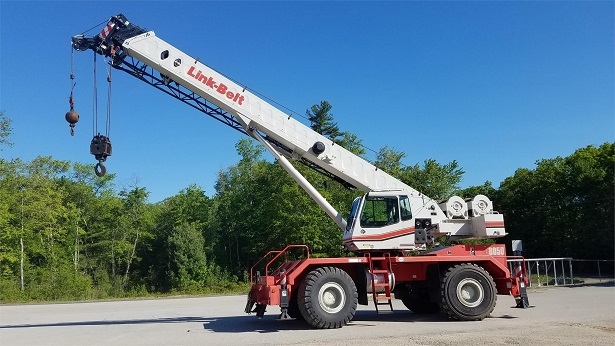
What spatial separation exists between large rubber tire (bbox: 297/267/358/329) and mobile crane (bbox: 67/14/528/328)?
0.08ft

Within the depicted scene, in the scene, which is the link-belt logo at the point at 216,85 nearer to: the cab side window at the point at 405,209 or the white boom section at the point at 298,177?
the white boom section at the point at 298,177

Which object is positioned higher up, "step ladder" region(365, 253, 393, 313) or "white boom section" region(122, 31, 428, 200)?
"white boom section" region(122, 31, 428, 200)

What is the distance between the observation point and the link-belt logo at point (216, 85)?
14.2m

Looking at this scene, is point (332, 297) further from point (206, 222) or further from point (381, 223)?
point (206, 222)

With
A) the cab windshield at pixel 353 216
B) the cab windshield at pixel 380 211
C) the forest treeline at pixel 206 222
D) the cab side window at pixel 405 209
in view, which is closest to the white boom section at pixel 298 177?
the cab windshield at pixel 353 216

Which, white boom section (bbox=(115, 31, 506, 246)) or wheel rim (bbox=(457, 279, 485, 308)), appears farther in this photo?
white boom section (bbox=(115, 31, 506, 246))

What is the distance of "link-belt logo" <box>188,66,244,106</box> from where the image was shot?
559 inches

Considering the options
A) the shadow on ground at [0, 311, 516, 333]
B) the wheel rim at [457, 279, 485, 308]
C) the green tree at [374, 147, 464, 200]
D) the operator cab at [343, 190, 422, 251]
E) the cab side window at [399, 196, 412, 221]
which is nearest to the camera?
the shadow on ground at [0, 311, 516, 333]

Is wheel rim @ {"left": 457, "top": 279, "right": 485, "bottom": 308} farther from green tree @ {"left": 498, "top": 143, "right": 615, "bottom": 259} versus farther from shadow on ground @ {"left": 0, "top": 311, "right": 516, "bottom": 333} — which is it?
green tree @ {"left": 498, "top": 143, "right": 615, "bottom": 259}

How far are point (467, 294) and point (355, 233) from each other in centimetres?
315

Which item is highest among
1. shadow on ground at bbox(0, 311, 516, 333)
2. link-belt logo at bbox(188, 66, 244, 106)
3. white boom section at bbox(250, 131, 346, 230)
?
link-belt logo at bbox(188, 66, 244, 106)

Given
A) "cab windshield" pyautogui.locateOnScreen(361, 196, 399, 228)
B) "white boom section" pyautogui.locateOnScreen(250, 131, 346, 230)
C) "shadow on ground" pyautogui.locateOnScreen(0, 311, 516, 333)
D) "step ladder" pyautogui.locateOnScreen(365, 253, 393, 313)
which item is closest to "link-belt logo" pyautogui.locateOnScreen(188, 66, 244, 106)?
"white boom section" pyautogui.locateOnScreen(250, 131, 346, 230)

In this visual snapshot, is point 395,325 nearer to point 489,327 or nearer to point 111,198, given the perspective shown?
point 489,327

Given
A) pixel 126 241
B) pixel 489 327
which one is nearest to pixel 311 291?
pixel 489 327
